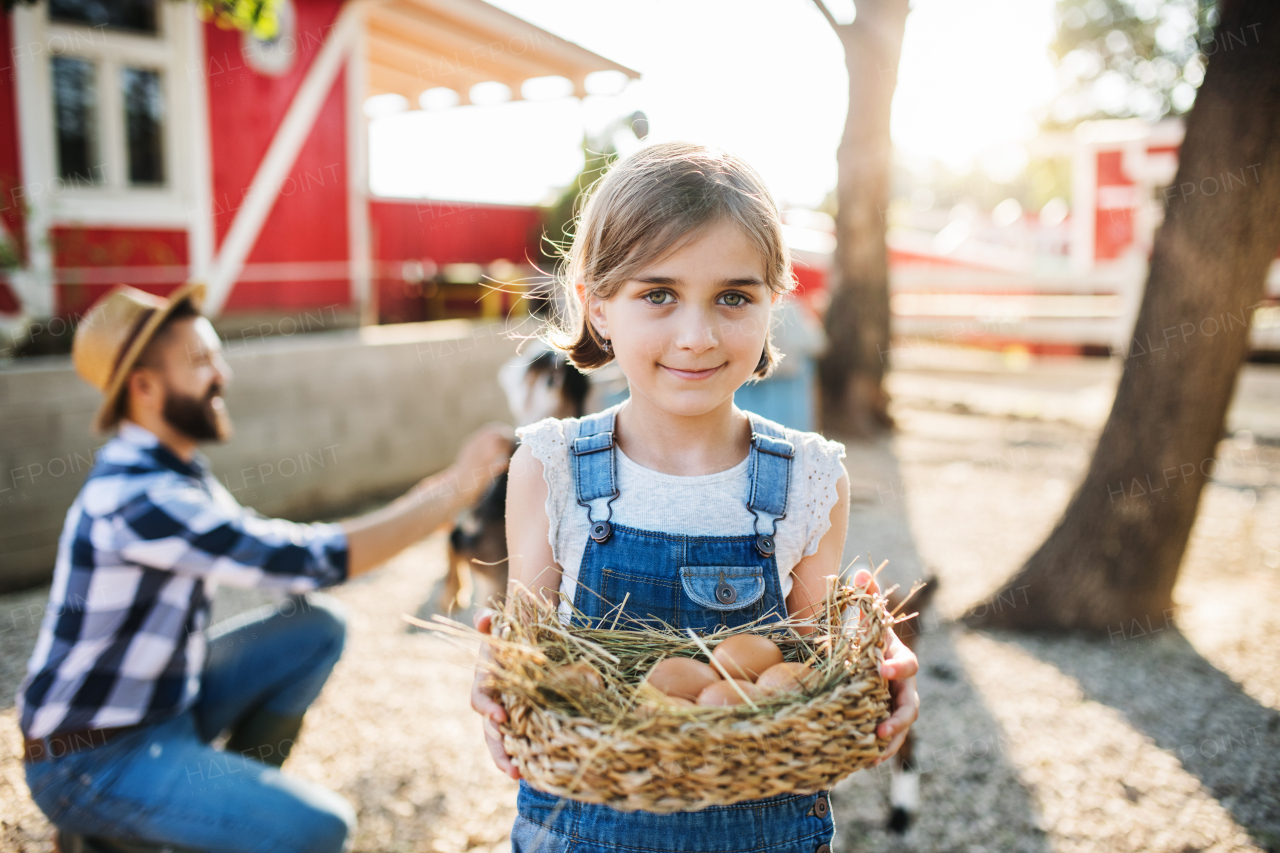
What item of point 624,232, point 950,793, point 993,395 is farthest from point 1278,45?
point 993,395

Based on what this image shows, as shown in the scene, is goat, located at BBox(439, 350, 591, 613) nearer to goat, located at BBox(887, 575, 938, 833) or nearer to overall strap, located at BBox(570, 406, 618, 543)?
overall strap, located at BBox(570, 406, 618, 543)

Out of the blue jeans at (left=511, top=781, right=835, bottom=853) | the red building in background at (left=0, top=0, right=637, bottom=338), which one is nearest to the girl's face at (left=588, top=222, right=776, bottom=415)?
the blue jeans at (left=511, top=781, right=835, bottom=853)

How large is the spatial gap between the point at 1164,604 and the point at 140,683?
455 centimetres

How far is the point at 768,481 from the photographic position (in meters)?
1.71

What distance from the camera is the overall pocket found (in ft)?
5.42

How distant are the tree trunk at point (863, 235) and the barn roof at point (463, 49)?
7.68 feet

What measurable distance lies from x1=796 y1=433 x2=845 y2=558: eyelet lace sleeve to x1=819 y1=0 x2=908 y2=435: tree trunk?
8.04m

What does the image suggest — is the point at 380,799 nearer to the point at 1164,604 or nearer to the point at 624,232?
the point at 624,232

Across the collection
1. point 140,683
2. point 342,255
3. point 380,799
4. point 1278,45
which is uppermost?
point 1278,45

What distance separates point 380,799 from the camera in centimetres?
324

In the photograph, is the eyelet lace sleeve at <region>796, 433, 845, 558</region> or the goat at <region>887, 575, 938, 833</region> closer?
the eyelet lace sleeve at <region>796, 433, 845, 558</region>

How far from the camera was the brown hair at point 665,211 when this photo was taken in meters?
1.54

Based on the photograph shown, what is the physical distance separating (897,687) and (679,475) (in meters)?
0.56

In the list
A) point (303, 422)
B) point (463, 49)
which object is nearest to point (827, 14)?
point (463, 49)
